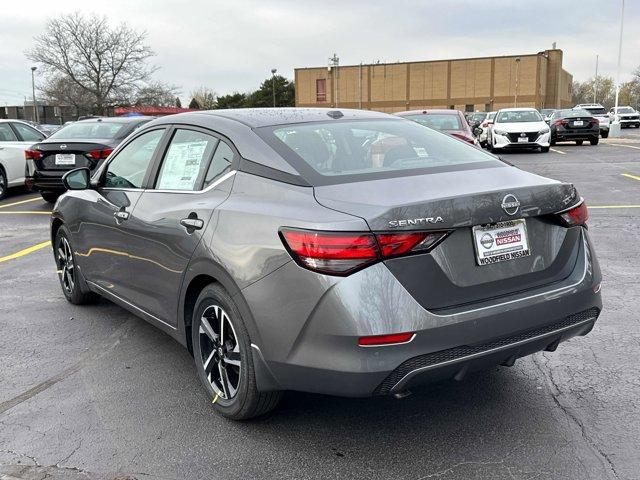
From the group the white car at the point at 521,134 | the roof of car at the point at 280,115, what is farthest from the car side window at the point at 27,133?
the white car at the point at 521,134

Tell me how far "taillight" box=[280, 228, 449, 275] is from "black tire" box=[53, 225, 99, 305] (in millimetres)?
3219

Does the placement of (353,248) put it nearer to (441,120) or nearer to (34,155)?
(34,155)

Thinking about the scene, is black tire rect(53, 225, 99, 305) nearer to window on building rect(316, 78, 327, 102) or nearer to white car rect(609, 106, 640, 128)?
white car rect(609, 106, 640, 128)

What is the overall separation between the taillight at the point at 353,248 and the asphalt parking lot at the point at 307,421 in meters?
0.97

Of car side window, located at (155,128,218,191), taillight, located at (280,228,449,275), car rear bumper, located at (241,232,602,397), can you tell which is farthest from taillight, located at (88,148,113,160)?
taillight, located at (280,228,449,275)

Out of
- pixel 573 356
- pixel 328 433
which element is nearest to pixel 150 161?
pixel 328 433

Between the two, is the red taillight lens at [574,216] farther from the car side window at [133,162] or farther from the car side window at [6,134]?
the car side window at [6,134]

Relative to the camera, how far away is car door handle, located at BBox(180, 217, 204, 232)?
3352 mm

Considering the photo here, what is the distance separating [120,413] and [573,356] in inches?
111

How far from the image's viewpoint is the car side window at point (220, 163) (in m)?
3.45

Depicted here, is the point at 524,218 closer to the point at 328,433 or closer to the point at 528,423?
the point at 528,423

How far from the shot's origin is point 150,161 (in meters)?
4.19

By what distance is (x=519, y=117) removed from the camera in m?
21.9

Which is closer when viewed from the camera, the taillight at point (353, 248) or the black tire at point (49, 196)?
the taillight at point (353, 248)
